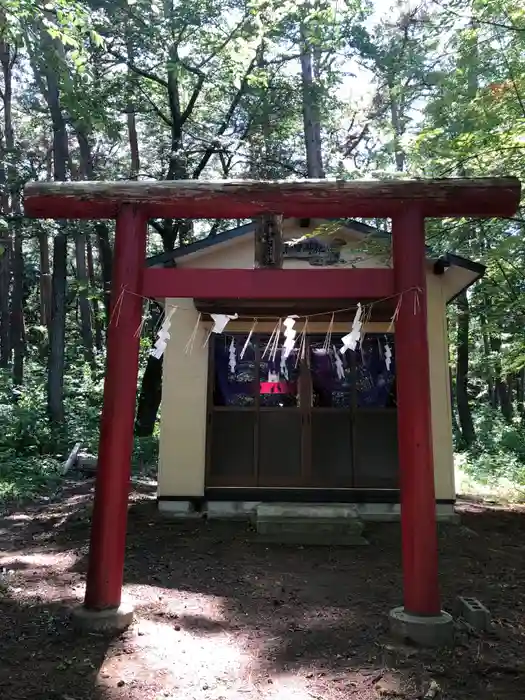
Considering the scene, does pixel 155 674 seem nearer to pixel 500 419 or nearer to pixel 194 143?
pixel 194 143

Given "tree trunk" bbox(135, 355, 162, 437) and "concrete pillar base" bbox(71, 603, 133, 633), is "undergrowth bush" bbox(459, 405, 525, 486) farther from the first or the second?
"concrete pillar base" bbox(71, 603, 133, 633)

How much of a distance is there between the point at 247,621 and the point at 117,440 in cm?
187

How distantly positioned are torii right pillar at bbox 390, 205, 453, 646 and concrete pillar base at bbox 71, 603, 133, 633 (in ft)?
6.54

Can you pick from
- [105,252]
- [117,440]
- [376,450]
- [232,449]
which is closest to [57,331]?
[105,252]

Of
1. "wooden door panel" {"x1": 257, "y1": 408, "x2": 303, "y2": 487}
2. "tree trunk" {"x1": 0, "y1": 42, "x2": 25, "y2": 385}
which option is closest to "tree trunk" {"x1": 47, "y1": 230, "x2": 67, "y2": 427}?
"tree trunk" {"x1": 0, "y1": 42, "x2": 25, "y2": 385}

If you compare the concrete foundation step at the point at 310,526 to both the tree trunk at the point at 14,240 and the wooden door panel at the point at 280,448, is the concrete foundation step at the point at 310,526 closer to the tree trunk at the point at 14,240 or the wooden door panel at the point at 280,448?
the wooden door panel at the point at 280,448

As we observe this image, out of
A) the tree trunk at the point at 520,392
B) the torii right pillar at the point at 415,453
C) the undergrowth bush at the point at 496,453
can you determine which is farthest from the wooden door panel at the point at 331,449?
the tree trunk at the point at 520,392

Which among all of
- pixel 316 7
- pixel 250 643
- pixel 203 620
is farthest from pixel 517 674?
pixel 316 7

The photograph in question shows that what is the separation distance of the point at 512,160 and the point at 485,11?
63.3 inches

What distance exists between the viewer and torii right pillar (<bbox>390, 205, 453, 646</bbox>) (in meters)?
4.05

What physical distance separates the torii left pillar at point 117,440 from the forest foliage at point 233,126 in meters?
2.43

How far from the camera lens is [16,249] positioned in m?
20.7

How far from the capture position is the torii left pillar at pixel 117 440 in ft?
13.7

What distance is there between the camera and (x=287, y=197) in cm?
435
